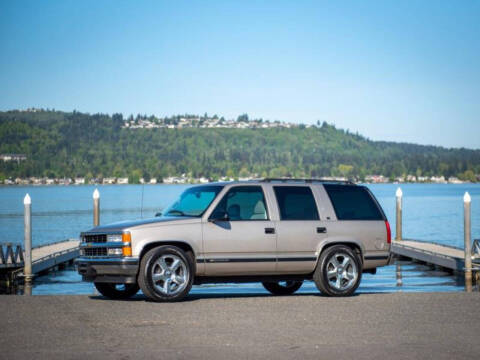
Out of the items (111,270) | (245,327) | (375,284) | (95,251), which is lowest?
(375,284)

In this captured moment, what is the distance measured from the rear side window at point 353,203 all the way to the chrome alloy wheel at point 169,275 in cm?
301

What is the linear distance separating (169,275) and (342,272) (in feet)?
9.94

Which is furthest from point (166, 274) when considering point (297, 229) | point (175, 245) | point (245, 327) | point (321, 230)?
point (245, 327)

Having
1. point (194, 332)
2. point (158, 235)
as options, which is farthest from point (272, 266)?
point (194, 332)

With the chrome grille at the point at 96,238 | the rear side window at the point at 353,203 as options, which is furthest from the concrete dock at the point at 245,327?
the rear side window at the point at 353,203

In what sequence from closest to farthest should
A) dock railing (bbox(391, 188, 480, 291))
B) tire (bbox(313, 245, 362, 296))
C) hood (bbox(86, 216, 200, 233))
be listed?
hood (bbox(86, 216, 200, 233)) → tire (bbox(313, 245, 362, 296)) → dock railing (bbox(391, 188, 480, 291))

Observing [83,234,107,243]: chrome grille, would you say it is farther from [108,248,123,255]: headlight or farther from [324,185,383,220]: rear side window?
[324,185,383,220]: rear side window

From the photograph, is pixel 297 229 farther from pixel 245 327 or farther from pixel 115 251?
pixel 245 327

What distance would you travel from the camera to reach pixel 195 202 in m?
14.8

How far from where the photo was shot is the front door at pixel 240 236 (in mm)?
14227

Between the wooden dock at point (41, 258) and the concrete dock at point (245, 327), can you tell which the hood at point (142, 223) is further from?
the wooden dock at point (41, 258)

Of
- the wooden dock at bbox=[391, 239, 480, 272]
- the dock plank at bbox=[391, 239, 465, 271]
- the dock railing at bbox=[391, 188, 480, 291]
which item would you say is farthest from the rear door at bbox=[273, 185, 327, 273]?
the dock plank at bbox=[391, 239, 465, 271]

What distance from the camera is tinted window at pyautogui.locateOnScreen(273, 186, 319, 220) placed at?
15016mm

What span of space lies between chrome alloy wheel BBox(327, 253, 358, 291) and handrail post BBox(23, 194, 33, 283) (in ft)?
A: 32.8
